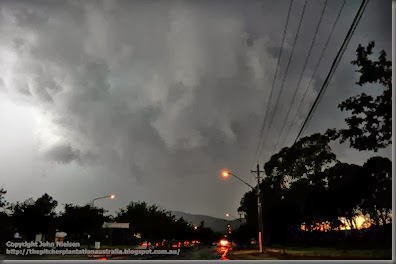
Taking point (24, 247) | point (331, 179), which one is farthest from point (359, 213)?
point (24, 247)

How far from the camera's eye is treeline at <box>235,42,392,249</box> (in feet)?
66.9

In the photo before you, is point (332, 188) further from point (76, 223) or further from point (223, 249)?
point (76, 223)

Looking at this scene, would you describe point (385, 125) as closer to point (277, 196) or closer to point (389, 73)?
point (389, 73)

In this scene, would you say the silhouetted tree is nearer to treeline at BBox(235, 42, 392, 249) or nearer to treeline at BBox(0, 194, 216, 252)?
treeline at BBox(0, 194, 216, 252)

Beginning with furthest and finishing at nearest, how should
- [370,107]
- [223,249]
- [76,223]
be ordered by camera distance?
1. [223,249]
2. [76,223]
3. [370,107]

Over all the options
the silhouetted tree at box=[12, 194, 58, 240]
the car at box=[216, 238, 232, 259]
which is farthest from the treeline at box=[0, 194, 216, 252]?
the car at box=[216, 238, 232, 259]

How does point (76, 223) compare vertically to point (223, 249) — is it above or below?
above

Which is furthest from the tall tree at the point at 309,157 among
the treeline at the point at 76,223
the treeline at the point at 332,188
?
A: the treeline at the point at 76,223

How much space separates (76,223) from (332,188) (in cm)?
2858

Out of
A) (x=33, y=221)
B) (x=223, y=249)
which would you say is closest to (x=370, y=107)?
(x=33, y=221)

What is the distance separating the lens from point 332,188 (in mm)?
46219

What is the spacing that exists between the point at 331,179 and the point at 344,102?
2712cm

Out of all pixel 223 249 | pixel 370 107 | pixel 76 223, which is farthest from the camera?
pixel 223 249

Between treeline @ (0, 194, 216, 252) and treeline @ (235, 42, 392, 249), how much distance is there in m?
14.9
